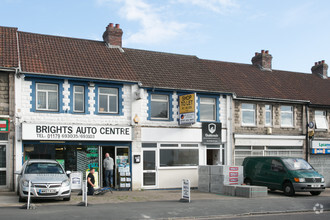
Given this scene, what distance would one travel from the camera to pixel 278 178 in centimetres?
2162

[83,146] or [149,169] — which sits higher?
[83,146]

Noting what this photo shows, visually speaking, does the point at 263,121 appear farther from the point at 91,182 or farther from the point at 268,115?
the point at 91,182

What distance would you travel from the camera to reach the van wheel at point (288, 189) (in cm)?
2085

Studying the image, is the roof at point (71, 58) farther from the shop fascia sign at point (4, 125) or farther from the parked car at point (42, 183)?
the parked car at point (42, 183)

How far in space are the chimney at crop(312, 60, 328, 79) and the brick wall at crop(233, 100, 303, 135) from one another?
6.86 metres

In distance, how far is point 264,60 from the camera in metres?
31.5

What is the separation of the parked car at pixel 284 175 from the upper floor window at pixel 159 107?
528cm

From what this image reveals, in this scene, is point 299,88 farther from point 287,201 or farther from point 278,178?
point 287,201

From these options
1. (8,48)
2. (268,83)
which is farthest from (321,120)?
(8,48)

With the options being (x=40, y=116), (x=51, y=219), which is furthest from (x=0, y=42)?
(x=51, y=219)

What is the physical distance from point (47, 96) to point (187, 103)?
23.5 feet

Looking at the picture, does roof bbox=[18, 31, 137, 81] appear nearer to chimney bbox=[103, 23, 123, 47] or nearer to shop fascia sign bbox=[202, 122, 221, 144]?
chimney bbox=[103, 23, 123, 47]

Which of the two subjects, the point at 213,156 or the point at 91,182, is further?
the point at 213,156

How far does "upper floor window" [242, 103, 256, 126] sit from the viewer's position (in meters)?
26.6
